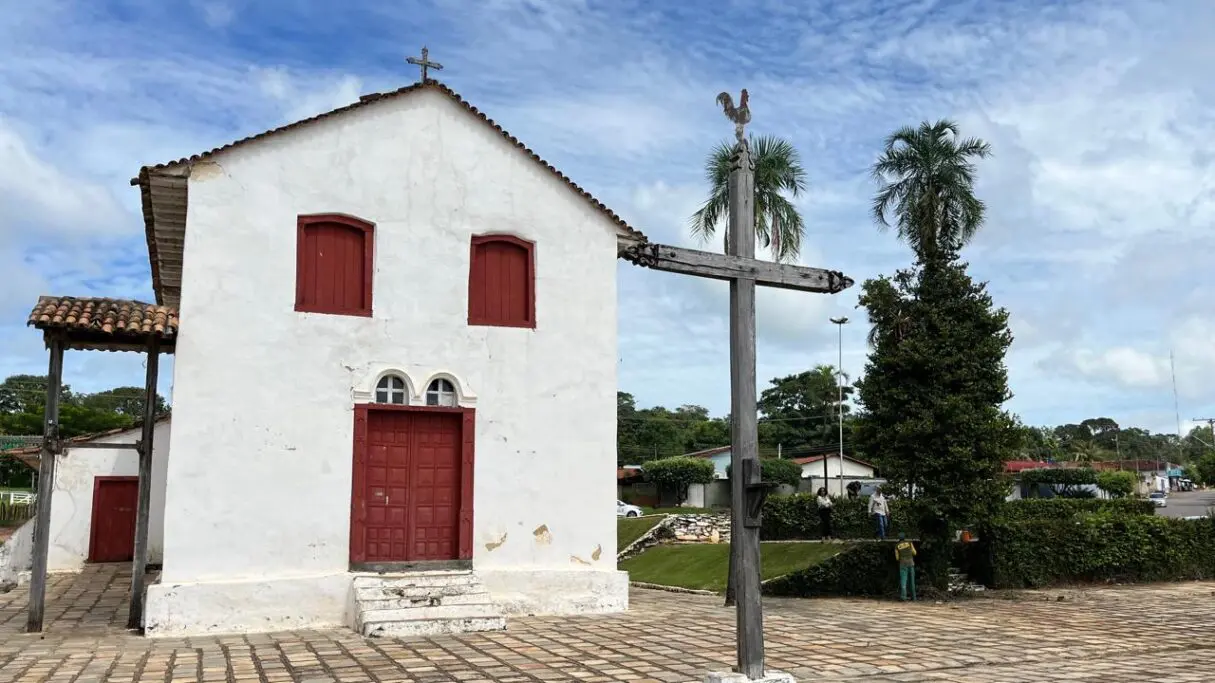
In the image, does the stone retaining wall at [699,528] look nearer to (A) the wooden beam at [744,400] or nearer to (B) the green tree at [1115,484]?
(A) the wooden beam at [744,400]

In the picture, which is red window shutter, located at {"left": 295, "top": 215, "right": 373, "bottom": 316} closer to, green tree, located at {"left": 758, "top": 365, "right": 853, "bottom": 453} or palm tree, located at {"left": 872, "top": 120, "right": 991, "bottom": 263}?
palm tree, located at {"left": 872, "top": 120, "right": 991, "bottom": 263}

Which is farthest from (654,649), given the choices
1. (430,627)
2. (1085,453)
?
(1085,453)

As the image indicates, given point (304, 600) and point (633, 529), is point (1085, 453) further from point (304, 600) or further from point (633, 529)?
point (304, 600)

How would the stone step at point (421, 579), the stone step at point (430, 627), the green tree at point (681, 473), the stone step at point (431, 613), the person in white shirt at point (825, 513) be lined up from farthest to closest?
the green tree at point (681, 473) < the person in white shirt at point (825, 513) < the stone step at point (421, 579) < the stone step at point (431, 613) < the stone step at point (430, 627)

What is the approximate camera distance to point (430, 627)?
11.6 m

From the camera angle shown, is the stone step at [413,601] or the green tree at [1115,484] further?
the green tree at [1115,484]

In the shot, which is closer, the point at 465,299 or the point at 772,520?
the point at 465,299

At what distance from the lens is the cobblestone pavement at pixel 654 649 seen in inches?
363

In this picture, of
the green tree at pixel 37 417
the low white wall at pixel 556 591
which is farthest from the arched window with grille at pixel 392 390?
the green tree at pixel 37 417

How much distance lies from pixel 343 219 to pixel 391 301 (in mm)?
1331

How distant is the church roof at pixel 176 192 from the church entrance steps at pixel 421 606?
5857 mm

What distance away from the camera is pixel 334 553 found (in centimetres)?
1260

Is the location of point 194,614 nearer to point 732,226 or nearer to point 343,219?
point 343,219

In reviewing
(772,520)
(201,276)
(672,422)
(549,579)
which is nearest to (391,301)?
(201,276)
